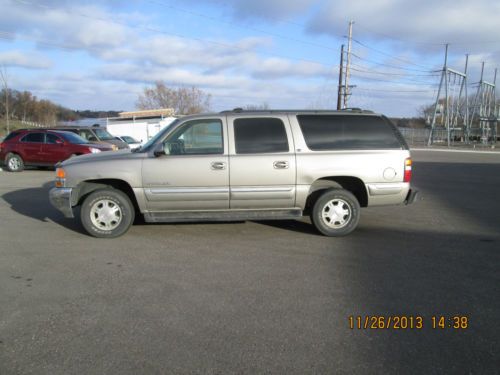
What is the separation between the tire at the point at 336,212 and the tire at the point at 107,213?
9.29 feet

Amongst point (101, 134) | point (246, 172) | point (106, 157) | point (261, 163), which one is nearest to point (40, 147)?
point (101, 134)

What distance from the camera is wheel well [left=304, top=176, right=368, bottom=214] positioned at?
604cm

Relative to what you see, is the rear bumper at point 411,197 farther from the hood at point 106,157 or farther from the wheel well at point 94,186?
the wheel well at point 94,186

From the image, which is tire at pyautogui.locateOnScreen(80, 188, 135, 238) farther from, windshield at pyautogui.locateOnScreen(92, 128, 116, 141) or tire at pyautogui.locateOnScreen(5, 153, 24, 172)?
windshield at pyautogui.locateOnScreen(92, 128, 116, 141)

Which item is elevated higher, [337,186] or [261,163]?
[261,163]

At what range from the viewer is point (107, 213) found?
5859mm

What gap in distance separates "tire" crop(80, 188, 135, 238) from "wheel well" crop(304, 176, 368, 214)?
275 cm

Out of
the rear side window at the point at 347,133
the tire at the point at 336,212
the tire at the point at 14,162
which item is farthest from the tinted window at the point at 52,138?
the tire at the point at 336,212

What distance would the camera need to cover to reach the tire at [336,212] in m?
5.96

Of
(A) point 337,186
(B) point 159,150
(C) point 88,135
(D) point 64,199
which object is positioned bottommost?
(D) point 64,199

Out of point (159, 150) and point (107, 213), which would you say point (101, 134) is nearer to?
point (107, 213)

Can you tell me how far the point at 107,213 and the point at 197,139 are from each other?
1738 mm

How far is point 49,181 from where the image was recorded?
11984 mm
